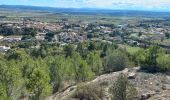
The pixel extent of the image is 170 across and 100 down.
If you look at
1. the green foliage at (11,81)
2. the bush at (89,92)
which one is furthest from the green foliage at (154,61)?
the green foliage at (11,81)

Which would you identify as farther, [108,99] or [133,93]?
[108,99]

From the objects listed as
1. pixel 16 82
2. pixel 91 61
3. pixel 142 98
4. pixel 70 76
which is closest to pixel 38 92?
pixel 16 82

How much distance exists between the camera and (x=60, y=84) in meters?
80.8

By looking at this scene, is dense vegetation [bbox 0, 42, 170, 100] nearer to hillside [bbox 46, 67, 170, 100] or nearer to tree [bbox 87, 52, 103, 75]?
tree [bbox 87, 52, 103, 75]

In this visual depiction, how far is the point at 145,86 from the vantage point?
71938mm

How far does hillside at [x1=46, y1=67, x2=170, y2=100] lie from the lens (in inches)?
2532

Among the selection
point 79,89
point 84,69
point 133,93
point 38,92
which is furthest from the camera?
point 84,69

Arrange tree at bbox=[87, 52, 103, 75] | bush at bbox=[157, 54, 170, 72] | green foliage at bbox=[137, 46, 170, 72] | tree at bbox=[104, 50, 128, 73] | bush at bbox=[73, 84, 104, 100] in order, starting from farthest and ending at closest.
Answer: tree at bbox=[104, 50, 128, 73], tree at bbox=[87, 52, 103, 75], green foliage at bbox=[137, 46, 170, 72], bush at bbox=[157, 54, 170, 72], bush at bbox=[73, 84, 104, 100]

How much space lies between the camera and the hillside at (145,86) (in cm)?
6431

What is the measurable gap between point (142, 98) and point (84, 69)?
65.7 ft

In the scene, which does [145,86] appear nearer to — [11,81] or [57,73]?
[57,73]

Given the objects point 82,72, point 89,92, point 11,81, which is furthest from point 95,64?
point 11,81

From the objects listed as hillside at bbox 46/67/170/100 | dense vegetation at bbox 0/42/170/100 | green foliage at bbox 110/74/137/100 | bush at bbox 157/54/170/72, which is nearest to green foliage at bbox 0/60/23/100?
dense vegetation at bbox 0/42/170/100

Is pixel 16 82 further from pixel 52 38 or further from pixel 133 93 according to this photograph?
pixel 52 38
